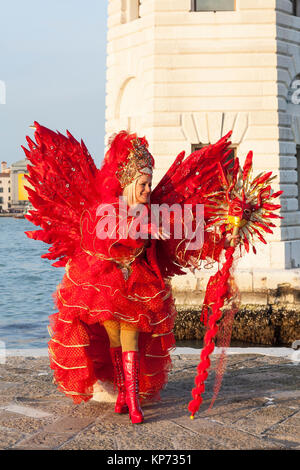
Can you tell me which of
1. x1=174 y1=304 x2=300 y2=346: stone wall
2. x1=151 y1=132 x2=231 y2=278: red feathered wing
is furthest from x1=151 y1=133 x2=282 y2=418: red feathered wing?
x1=174 y1=304 x2=300 y2=346: stone wall

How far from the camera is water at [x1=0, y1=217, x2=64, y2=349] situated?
1505 centimetres

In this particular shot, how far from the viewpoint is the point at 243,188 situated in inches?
174

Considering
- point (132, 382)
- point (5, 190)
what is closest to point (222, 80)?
point (132, 382)

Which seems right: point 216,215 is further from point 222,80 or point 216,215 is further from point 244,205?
point 222,80

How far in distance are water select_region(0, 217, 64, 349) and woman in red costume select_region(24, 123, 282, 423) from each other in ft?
6.65

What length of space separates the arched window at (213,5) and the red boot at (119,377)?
10440mm

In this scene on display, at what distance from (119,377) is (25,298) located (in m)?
18.2

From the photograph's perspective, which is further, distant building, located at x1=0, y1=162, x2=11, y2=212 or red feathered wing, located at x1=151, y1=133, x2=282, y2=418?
distant building, located at x1=0, y1=162, x2=11, y2=212

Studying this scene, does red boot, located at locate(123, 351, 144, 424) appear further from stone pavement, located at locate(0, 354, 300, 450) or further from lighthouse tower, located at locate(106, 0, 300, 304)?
lighthouse tower, located at locate(106, 0, 300, 304)

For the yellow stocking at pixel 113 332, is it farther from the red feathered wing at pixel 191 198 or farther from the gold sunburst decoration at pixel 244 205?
the gold sunburst decoration at pixel 244 205

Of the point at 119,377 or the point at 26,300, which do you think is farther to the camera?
the point at 26,300

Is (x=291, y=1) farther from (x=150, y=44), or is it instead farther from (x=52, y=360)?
(x=52, y=360)

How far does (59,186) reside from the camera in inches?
181
